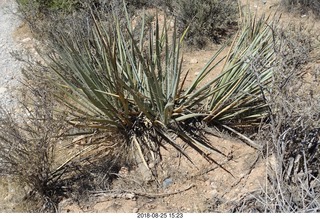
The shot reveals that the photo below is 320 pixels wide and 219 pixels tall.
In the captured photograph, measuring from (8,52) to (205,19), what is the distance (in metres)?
2.75

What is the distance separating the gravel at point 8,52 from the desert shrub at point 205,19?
225 cm

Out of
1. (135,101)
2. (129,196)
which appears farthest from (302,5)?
(129,196)

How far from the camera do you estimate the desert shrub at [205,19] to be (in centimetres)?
562

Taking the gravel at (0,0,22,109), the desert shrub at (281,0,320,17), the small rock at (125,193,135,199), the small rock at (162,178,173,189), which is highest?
the desert shrub at (281,0,320,17)

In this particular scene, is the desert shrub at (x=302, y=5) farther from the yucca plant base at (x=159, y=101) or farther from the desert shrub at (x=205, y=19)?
the yucca plant base at (x=159, y=101)

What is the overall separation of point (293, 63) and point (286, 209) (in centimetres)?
104

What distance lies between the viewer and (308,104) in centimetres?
297

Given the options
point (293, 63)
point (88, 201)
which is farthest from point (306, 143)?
point (88, 201)

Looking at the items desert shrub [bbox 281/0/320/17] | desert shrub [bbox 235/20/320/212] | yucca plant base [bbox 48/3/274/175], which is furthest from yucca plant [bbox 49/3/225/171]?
desert shrub [bbox 281/0/320/17]

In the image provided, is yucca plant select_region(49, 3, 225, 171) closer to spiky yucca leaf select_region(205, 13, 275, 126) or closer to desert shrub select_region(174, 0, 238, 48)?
spiky yucca leaf select_region(205, 13, 275, 126)

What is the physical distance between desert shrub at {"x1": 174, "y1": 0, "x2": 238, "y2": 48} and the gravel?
88.6 inches

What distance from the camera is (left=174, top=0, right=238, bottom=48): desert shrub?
→ 5.62 m

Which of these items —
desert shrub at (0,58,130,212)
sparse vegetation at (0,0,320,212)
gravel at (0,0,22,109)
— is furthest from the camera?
gravel at (0,0,22,109)

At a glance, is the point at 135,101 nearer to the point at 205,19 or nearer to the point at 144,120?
the point at 144,120
